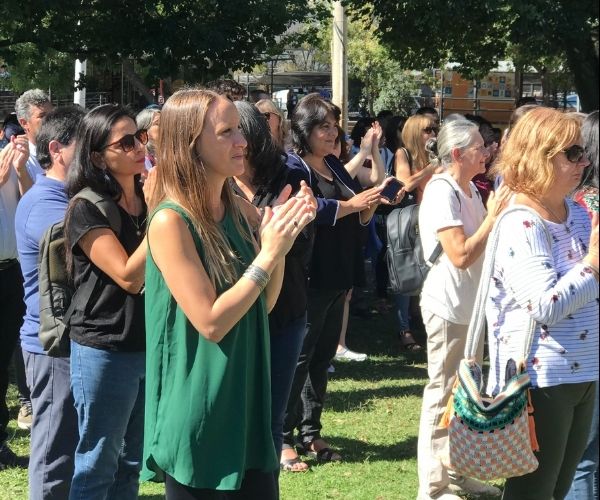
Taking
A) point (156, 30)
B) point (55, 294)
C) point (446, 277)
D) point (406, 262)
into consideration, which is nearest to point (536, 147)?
point (446, 277)

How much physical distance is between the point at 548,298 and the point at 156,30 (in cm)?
865

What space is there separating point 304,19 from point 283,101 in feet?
31.7

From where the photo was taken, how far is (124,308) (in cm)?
365

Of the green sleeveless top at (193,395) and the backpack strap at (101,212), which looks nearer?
the green sleeveless top at (193,395)

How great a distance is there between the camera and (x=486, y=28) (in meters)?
15.7

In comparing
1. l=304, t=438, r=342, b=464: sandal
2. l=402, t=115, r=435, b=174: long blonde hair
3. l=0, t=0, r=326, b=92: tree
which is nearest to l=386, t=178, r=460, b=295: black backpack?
l=304, t=438, r=342, b=464: sandal

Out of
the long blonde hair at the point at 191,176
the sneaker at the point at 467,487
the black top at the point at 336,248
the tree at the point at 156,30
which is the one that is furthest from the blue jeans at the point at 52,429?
the tree at the point at 156,30

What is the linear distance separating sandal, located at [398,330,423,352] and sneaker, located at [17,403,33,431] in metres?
3.70

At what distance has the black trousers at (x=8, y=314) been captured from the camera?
19.5 feet

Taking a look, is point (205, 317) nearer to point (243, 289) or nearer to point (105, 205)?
point (243, 289)

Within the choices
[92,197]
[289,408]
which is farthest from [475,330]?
[289,408]

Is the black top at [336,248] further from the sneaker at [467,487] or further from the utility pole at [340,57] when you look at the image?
the utility pole at [340,57]

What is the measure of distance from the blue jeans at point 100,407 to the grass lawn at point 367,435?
153 centimetres

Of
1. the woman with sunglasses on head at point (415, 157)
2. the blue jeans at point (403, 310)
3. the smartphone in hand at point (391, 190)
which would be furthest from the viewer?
the blue jeans at point (403, 310)
